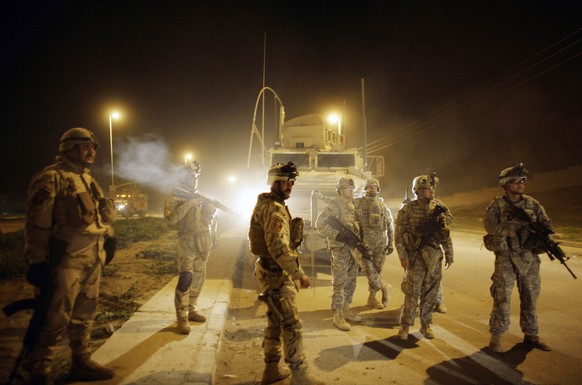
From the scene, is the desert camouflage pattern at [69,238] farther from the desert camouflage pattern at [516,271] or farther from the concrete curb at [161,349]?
the desert camouflage pattern at [516,271]

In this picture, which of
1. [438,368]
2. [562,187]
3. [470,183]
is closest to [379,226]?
[438,368]

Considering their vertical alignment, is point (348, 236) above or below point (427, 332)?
above

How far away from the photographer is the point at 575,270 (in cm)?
833

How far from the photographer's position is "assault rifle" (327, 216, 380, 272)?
523cm

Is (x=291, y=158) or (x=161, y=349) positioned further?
(x=291, y=158)

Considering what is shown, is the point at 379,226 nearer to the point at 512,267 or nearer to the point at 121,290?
the point at 512,267

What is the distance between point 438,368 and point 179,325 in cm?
293

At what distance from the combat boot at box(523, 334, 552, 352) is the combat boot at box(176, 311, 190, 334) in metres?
4.01

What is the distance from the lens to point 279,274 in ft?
10.6

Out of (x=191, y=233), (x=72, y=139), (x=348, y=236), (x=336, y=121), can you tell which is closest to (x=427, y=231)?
(x=348, y=236)

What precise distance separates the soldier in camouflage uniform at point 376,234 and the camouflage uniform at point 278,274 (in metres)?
2.89

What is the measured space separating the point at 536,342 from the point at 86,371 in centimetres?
477

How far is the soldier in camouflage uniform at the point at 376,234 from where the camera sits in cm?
584

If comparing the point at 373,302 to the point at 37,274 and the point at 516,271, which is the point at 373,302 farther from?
the point at 37,274
